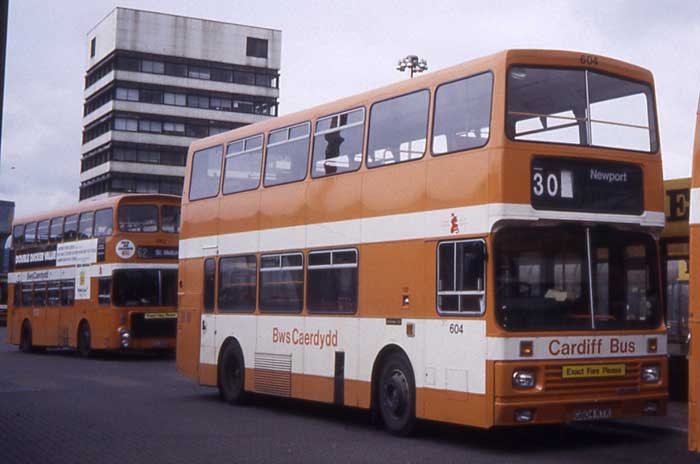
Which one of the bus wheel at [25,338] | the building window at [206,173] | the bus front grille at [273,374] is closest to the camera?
the bus front grille at [273,374]

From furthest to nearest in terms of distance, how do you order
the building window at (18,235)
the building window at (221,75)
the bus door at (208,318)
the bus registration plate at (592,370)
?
the building window at (221,75) → the building window at (18,235) → the bus door at (208,318) → the bus registration plate at (592,370)

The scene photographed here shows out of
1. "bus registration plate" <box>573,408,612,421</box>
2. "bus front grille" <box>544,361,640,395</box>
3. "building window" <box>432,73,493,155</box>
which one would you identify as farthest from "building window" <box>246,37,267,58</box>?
"bus registration plate" <box>573,408,612,421</box>

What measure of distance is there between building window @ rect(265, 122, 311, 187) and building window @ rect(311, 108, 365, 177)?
1.17 ft

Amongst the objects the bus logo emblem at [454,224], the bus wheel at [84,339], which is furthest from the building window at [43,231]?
the bus logo emblem at [454,224]

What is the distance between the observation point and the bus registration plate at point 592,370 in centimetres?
1295

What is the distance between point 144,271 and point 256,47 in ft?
239

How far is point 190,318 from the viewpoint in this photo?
21062 mm

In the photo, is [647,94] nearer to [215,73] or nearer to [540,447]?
[540,447]

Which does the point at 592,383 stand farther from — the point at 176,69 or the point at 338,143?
the point at 176,69

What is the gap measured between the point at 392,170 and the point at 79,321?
69.2ft

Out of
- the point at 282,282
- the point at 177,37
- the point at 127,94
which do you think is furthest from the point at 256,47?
the point at 282,282

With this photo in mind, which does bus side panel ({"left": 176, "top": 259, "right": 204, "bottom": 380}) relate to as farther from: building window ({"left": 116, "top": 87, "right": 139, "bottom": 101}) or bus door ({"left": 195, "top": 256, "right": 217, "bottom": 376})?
building window ({"left": 116, "top": 87, "right": 139, "bottom": 101})

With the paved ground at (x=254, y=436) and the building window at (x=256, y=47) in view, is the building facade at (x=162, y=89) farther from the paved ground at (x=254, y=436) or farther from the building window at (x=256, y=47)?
the paved ground at (x=254, y=436)

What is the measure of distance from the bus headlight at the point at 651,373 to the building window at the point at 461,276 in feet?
7.47
